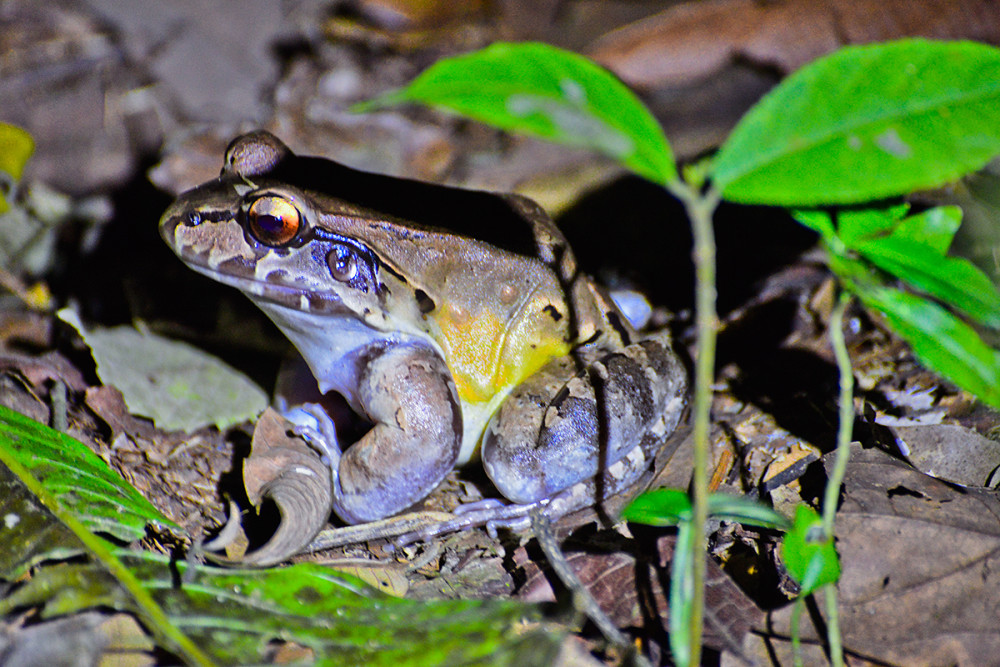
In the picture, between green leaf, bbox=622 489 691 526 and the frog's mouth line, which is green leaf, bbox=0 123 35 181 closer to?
the frog's mouth line

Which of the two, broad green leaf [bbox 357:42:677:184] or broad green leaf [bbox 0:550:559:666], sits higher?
broad green leaf [bbox 357:42:677:184]

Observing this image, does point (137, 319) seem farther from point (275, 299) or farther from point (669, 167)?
point (669, 167)

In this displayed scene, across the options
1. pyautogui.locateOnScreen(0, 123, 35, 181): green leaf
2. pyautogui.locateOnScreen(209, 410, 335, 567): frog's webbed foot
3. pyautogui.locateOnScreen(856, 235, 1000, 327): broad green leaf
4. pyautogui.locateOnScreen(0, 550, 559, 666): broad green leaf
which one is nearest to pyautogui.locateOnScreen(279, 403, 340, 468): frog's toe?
pyautogui.locateOnScreen(209, 410, 335, 567): frog's webbed foot

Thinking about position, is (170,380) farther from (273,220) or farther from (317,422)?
(273,220)

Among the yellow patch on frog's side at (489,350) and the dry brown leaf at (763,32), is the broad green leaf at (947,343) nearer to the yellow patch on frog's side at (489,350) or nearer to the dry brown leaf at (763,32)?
the yellow patch on frog's side at (489,350)

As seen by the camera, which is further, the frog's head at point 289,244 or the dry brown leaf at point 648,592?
the frog's head at point 289,244

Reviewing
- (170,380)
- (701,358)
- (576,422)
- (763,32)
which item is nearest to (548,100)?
(701,358)

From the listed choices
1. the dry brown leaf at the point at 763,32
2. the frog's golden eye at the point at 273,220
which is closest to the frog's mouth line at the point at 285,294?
the frog's golden eye at the point at 273,220
